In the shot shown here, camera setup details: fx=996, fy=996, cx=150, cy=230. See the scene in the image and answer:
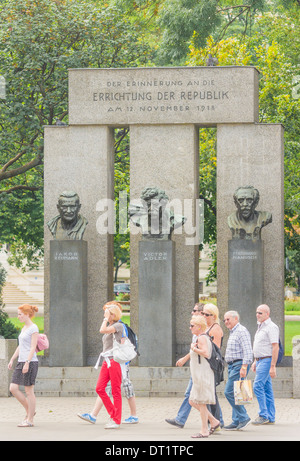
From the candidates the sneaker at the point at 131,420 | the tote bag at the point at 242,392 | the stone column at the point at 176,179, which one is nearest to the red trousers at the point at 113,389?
the sneaker at the point at 131,420

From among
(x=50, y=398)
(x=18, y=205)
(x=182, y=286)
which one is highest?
(x=18, y=205)

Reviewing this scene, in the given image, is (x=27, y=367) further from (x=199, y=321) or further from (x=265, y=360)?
(x=265, y=360)

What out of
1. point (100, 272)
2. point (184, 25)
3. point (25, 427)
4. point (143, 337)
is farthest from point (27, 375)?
point (184, 25)

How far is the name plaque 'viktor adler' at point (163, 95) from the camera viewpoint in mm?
20328

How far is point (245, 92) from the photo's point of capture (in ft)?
66.7

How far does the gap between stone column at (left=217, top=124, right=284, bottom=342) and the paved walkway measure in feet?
11.0

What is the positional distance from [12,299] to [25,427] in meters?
50.1

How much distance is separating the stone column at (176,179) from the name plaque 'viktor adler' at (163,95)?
32cm

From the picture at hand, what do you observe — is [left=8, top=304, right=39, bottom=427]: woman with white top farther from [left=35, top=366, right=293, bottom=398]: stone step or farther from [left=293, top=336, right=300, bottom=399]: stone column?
[left=293, top=336, right=300, bottom=399]: stone column

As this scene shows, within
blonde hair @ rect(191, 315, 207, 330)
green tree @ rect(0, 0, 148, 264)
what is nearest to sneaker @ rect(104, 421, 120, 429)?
blonde hair @ rect(191, 315, 207, 330)

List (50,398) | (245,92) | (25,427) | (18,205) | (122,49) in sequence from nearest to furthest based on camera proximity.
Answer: (25,427), (50,398), (245,92), (122,49), (18,205)

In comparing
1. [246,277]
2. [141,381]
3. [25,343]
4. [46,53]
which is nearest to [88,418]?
[25,343]

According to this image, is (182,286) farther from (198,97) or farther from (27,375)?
(27,375)

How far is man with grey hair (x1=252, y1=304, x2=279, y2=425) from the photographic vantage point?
45.1ft
